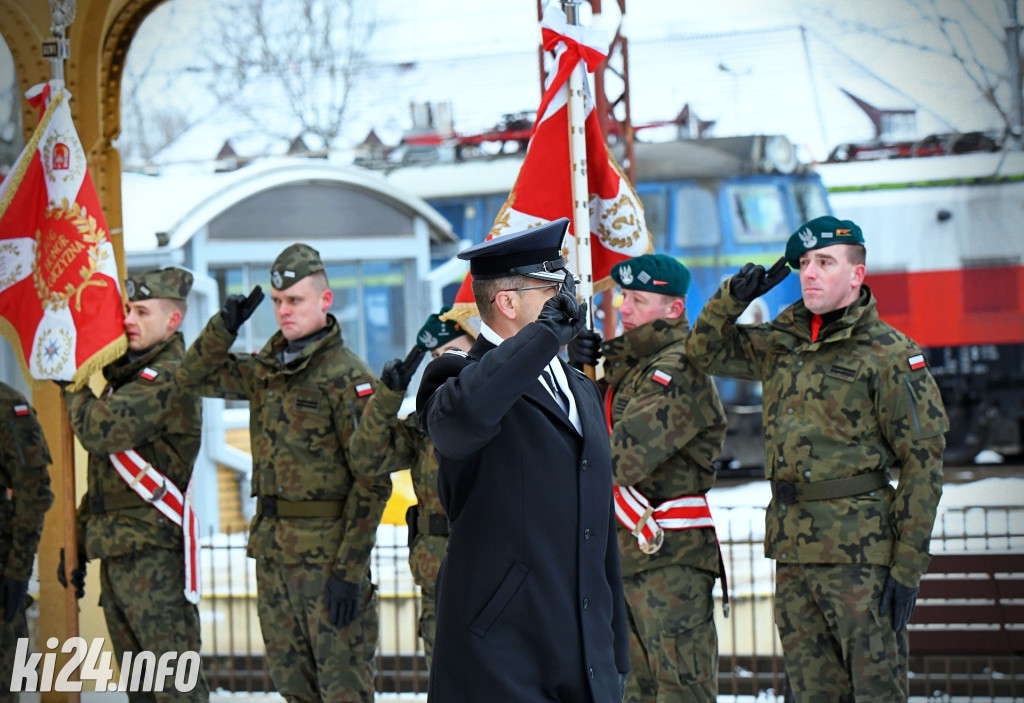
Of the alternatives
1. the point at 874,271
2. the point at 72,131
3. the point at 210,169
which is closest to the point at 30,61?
the point at 72,131

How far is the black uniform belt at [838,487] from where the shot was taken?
328cm

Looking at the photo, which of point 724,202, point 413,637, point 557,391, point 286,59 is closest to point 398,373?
point 557,391

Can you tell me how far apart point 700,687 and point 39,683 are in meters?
3.25

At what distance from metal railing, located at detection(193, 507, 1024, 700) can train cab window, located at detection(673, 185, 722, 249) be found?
5.02 metres

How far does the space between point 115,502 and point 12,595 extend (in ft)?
2.93

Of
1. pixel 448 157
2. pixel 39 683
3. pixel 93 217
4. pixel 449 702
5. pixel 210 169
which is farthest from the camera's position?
pixel 210 169

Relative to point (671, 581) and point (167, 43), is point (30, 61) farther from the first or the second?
point (167, 43)

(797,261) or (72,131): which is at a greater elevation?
(72,131)

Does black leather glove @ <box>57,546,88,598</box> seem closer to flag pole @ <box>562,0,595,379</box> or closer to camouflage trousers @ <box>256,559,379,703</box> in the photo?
camouflage trousers @ <box>256,559,379,703</box>

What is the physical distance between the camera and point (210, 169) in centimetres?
1712

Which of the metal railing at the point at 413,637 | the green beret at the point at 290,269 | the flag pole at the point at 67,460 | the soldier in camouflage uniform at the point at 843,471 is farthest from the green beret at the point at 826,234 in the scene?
the flag pole at the point at 67,460

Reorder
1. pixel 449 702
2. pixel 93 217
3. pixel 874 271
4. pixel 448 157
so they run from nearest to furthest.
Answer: pixel 449 702
pixel 93 217
pixel 874 271
pixel 448 157

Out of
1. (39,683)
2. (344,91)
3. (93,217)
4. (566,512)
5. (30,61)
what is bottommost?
(39,683)

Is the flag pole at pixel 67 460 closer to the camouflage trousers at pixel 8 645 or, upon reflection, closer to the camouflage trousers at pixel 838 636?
the camouflage trousers at pixel 8 645
